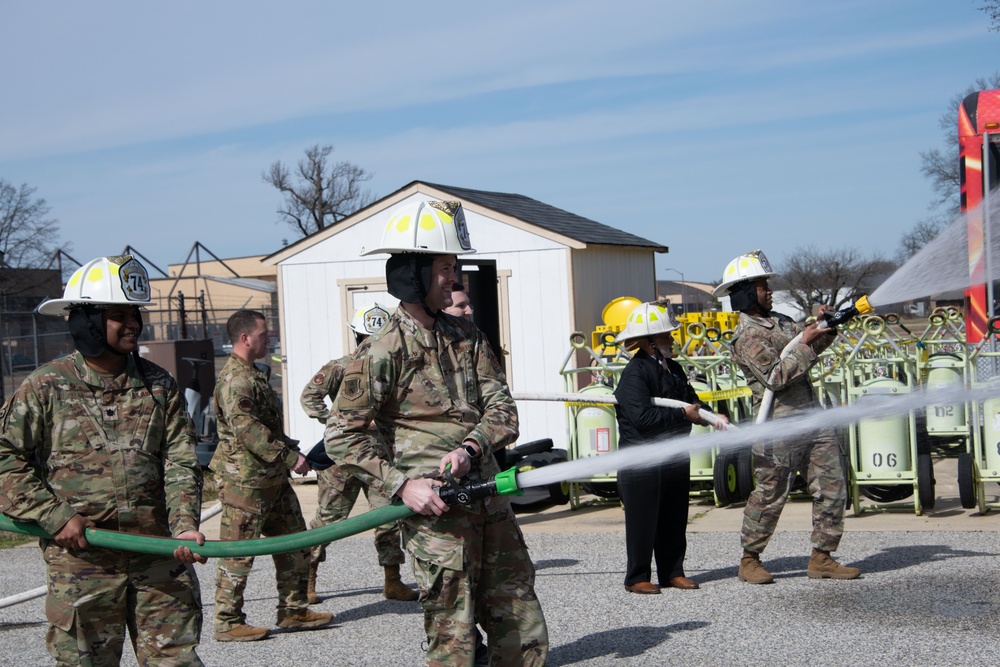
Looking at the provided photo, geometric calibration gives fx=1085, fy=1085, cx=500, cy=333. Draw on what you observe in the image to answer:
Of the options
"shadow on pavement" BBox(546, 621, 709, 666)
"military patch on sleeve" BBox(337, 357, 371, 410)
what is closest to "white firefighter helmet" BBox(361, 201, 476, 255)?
"military patch on sleeve" BBox(337, 357, 371, 410)

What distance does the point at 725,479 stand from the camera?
975 centimetres

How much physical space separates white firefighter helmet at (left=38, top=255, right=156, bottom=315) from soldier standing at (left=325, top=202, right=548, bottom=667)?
0.94m

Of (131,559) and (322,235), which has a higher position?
(322,235)

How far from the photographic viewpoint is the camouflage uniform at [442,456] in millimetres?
3795

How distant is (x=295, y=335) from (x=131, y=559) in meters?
9.77

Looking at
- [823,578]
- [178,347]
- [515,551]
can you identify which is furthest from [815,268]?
[515,551]

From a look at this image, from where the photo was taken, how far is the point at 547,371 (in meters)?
12.8

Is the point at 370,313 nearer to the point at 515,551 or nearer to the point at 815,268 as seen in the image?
the point at 515,551

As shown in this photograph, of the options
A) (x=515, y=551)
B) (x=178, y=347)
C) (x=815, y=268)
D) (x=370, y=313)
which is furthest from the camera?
(x=815, y=268)

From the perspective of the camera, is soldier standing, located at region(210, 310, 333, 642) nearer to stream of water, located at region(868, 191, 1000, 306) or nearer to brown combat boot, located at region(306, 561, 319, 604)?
brown combat boot, located at region(306, 561, 319, 604)

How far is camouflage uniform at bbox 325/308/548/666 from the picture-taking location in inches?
149

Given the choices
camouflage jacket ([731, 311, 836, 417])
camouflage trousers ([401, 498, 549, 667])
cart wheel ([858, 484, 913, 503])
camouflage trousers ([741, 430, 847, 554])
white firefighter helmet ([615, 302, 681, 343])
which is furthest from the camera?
cart wheel ([858, 484, 913, 503])

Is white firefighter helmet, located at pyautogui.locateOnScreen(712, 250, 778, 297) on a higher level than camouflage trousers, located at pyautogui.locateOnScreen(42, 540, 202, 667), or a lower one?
higher

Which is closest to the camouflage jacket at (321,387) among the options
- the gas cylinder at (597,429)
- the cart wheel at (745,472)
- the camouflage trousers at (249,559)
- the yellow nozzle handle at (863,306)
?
the camouflage trousers at (249,559)
